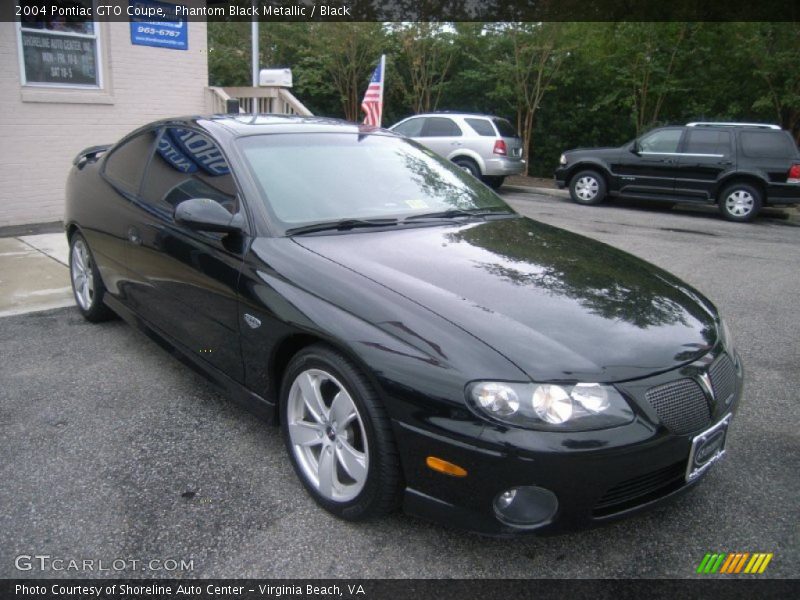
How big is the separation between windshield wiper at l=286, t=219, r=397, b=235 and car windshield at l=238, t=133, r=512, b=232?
0.03 m

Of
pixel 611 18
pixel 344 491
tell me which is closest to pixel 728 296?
pixel 344 491

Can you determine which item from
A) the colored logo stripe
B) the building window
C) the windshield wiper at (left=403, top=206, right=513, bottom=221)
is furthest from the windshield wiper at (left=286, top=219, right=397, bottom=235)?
the building window

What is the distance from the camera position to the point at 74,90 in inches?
355

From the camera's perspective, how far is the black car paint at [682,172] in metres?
11.8

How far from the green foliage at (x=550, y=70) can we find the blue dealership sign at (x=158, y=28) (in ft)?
31.3

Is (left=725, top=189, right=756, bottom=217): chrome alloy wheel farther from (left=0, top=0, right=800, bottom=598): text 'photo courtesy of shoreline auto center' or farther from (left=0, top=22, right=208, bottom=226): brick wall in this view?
(left=0, top=22, right=208, bottom=226): brick wall

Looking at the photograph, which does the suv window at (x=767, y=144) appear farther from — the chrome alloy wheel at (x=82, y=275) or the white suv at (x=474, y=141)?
the chrome alloy wheel at (x=82, y=275)

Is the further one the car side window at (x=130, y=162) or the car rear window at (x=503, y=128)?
the car rear window at (x=503, y=128)

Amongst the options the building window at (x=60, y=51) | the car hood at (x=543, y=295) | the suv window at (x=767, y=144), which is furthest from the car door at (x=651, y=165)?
the car hood at (x=543, y=295)

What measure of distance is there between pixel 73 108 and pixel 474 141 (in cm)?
815

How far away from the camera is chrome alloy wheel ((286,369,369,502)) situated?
2.61m

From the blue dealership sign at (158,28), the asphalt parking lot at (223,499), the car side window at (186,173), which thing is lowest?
the asphalt parking lot at (223,499)

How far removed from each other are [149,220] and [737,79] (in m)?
15.9

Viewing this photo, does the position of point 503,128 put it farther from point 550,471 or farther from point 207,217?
point 550,471
